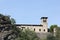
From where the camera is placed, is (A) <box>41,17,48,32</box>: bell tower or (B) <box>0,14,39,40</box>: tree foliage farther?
(A) <box>41,17,48,32</box>: bell tower

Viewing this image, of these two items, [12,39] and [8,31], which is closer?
[12,39]

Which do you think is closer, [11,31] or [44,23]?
[11,31]

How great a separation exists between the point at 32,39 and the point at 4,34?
16.0 metres

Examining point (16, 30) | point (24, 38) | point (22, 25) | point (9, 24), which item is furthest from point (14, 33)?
point (22, 25)

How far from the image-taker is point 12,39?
5531 cm

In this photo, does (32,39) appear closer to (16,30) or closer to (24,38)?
(24,38)

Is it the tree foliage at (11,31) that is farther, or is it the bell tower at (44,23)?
the bell tower at (44,23)

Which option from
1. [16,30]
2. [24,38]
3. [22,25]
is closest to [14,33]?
[16,30]

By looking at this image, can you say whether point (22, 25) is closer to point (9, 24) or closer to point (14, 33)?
point (9, 24)

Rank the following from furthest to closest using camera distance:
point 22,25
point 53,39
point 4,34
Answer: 1. point 22,25
2. point 4,34
3. point 53,39

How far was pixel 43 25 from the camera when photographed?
97438 millimetres

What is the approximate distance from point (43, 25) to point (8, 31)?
122 ft

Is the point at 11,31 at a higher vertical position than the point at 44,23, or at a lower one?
lower

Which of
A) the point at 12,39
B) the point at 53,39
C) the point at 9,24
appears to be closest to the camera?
the point at 53,39
